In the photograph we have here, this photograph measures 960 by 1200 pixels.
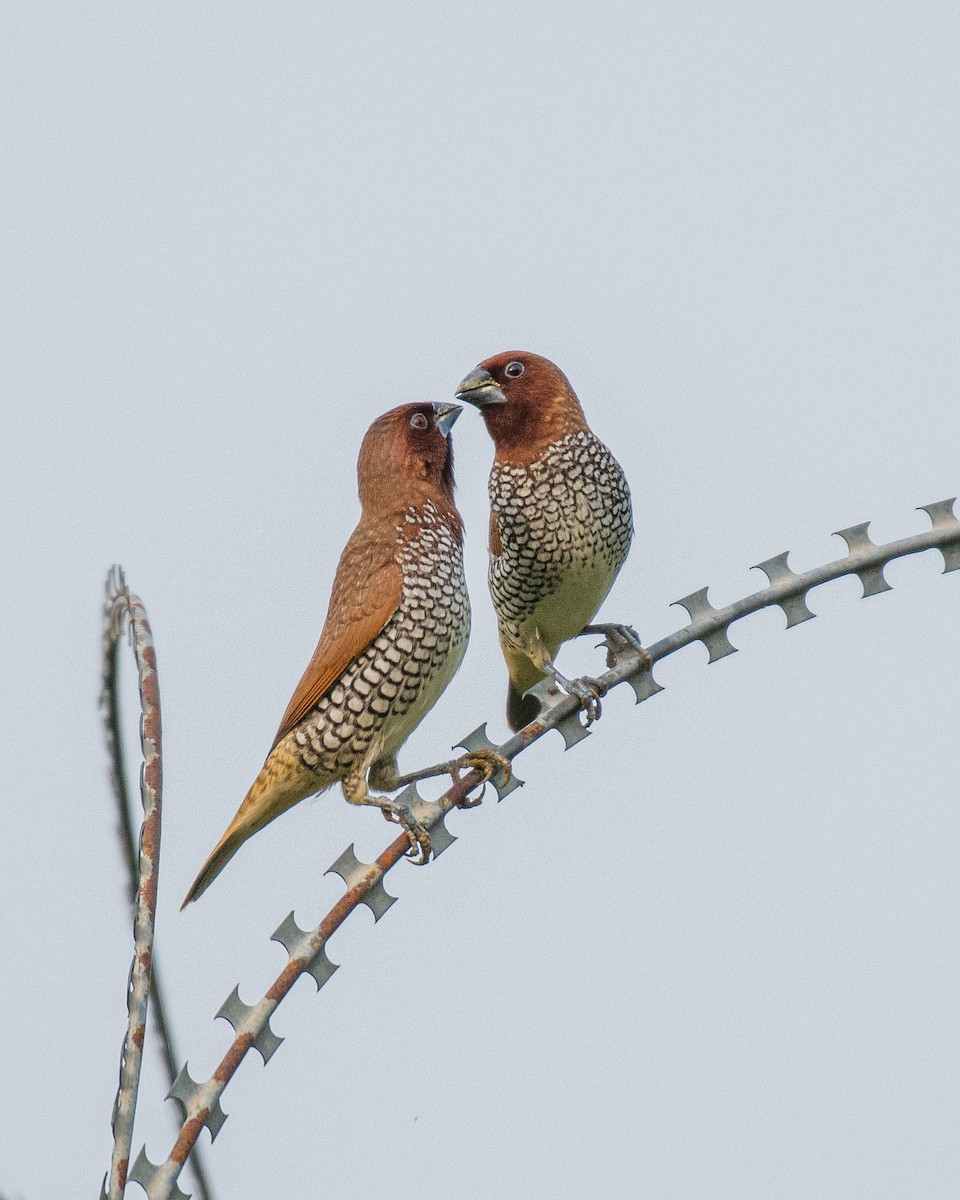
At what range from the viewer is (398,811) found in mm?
4520

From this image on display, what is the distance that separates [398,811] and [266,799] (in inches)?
23.6

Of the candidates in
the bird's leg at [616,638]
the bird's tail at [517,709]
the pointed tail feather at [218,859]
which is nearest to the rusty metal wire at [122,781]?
the pointed tail feather at [218,859]

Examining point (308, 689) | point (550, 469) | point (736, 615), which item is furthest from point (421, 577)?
point (736, 615)

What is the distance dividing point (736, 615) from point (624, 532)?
2.06m

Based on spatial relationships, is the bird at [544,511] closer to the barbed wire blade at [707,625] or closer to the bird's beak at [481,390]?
the bird's beak at [481,390]

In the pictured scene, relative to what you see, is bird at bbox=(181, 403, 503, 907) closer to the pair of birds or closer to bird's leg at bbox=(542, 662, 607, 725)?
the pair of birds

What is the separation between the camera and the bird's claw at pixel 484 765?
379 cm

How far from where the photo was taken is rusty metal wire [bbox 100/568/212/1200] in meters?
4.43

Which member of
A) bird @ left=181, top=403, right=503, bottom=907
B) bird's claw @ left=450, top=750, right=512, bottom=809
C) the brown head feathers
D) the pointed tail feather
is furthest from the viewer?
the brown head feathers

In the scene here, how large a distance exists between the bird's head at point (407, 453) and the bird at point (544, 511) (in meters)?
0.36

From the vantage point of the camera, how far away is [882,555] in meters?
3.67

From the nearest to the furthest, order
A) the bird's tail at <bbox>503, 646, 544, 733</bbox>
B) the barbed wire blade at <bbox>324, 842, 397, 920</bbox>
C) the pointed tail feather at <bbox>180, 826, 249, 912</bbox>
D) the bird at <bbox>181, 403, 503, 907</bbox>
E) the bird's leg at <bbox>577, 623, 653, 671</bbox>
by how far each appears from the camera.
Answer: the barbed wire blade at <bbox>324, 842, 397, 920</bbox>
the pointed tail feather at <bbox>180, 826, 249, 912</bbox>
the bird at <bbox>181, 403, 503, 907</bbox>
the bird's leg at <bbox>577, 623, 653, 671</bbox>
the bird's tail at <bbox>503, 646, 544, 733</bbox>

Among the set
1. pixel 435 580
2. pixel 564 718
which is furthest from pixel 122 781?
pixel 564 718

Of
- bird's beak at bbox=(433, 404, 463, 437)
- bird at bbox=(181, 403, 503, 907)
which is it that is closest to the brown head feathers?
bird's beak at bbox=(433, 404, 463, 437)
